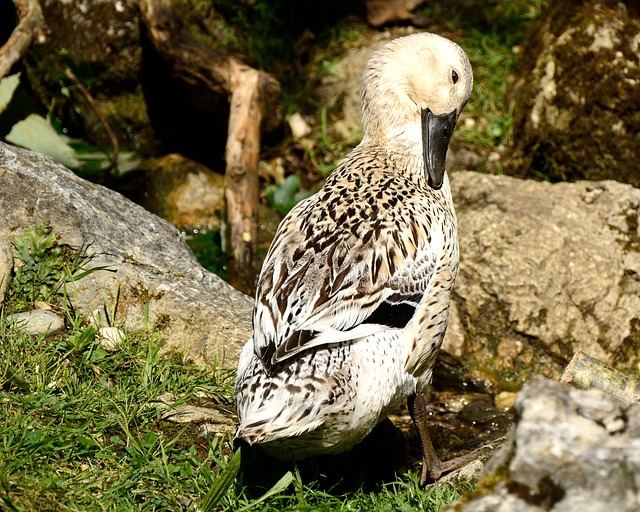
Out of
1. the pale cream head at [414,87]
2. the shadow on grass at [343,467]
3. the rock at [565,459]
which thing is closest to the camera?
the rock at [565,459]

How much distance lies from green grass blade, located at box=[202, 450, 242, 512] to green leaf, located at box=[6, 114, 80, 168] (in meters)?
3.57

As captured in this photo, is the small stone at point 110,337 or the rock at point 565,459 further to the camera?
the small stone at point 110,337

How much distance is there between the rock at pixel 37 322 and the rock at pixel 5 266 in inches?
5.3

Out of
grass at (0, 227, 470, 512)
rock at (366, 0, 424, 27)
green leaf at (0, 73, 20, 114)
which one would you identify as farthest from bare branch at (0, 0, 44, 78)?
rock at (366, 0, 424, 27)

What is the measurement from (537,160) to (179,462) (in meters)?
4.82

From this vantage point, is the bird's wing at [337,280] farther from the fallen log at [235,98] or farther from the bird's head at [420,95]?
the fallen log at [235,98]


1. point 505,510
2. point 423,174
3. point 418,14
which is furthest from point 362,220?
point 418,14

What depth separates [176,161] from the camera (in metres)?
7.82

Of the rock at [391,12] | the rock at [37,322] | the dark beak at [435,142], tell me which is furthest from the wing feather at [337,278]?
the rock at [391,12]

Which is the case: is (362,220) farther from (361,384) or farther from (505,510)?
(505,510)

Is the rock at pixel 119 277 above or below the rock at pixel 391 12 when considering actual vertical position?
below

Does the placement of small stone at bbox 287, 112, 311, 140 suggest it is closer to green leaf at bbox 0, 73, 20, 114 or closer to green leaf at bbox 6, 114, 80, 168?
green leaf at bbox 6, 114, 80, 168

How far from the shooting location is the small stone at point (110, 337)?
14.5 ft

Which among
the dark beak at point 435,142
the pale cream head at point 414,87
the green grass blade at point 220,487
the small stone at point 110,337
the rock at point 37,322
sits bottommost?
the green grass blade at point 220,487
